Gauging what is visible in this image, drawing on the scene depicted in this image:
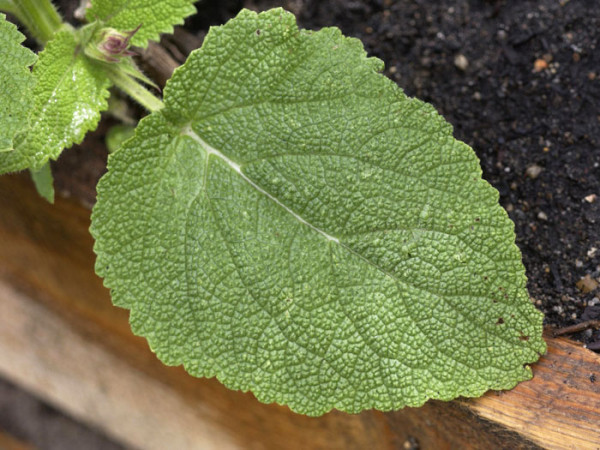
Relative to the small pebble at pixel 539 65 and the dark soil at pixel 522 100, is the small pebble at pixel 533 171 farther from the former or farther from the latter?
the small pebble at pixel 539 65

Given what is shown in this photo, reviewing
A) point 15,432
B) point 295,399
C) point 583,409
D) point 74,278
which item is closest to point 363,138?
point 295,399

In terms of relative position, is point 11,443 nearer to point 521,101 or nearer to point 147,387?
point 147,387

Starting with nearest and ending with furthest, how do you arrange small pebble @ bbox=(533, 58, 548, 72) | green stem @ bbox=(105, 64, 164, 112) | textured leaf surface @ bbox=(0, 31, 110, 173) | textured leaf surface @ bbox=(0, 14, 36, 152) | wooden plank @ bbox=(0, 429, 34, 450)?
1. textured leaf surface @ bbox=(0, 14, 36, 152)
2. textured leaf surface @ bbox=(0, 31, 110, 173)
3. green stem @ bbox=(105, 64, 164, 112)
4. small pebble @ bbox=(533, 58, 548, 72)
5. wooden plank @ bbox=(0, 429, 34, 450)

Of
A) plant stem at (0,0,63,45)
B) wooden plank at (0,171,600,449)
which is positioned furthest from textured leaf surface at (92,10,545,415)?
plant stem at (0,0,63,45)

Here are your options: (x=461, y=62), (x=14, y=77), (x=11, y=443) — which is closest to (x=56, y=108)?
(x=14, y=77)

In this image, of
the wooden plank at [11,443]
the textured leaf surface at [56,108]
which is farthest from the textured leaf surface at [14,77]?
the wooden plank at [11,443]

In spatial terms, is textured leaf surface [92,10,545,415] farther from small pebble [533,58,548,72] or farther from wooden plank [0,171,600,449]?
small pebble [533,58,548,72]
